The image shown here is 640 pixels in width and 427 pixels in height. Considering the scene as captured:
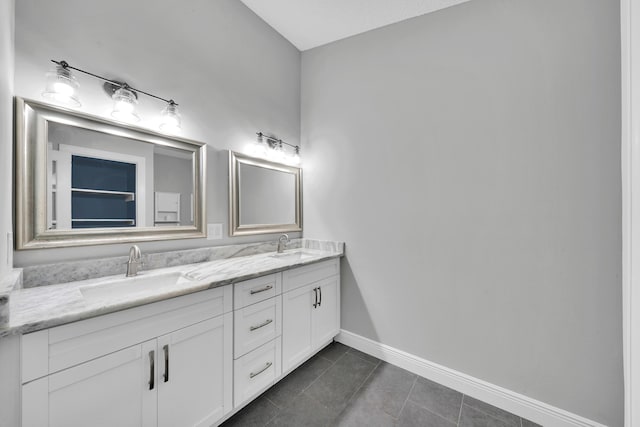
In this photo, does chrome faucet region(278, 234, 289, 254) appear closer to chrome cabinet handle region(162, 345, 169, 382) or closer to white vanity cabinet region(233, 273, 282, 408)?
white vanity cabinet region(233, 273, 282, 408)

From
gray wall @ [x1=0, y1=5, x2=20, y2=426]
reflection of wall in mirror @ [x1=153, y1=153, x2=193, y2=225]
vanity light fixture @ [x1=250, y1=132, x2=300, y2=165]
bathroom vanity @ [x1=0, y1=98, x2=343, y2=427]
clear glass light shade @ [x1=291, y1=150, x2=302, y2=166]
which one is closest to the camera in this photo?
gray wall @ [x1=0, y1=5, x2=20, y2=426]

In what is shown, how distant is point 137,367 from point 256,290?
24.4 inches

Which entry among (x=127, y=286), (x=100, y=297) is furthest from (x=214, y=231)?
(x=100, y=297)

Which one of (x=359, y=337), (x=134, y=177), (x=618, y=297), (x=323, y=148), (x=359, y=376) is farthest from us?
(x=323, y=148)

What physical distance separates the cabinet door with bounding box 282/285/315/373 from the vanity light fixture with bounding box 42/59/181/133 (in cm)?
133

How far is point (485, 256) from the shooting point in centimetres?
168

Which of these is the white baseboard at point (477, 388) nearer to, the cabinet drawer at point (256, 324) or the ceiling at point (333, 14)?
the cabinet drawer at point (256, 324)

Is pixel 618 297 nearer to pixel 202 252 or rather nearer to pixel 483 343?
pixel 483 343

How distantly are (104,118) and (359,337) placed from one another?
233cm

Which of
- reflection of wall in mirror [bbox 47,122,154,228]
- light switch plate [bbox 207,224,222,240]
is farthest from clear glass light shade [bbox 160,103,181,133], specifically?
light switch plate [bbox 207,224,222,240]

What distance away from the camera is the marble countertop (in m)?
0.83

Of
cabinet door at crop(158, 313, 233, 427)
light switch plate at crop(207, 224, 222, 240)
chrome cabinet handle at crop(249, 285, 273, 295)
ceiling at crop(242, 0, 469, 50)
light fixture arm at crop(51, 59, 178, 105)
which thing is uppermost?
ceiling at crop(242, 0, 469, 50)

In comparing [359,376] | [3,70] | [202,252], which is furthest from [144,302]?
[359,376]
